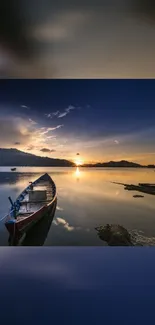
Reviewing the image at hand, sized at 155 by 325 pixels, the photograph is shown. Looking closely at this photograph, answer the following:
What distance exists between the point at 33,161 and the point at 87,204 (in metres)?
1.14

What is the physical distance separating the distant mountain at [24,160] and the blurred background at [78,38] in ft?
4.45

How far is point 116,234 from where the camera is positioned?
3.86 meters

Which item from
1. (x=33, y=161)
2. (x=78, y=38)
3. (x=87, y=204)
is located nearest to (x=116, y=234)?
(x=87, y=204)

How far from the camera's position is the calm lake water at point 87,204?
4000 mm

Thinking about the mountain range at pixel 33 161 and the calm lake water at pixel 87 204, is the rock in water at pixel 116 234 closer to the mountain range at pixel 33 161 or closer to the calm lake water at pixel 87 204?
the calm lake water at pixel 87 204

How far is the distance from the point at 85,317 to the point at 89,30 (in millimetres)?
1949

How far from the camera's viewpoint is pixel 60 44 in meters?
2.52

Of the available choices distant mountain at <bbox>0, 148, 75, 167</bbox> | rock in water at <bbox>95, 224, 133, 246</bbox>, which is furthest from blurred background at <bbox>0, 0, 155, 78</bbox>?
rock in water at <bbox>95, 224, 133, 246</bbox>

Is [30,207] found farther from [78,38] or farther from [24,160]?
[78,38]

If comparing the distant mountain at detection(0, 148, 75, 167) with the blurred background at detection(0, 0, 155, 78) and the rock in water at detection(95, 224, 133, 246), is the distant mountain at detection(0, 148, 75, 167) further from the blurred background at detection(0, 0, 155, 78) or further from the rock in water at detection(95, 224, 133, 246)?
the blurred background at detection(0, 0, 155, 78)

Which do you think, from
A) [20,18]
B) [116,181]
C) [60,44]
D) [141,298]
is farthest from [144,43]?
[116,181]

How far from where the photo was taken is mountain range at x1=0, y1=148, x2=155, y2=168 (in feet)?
14.6

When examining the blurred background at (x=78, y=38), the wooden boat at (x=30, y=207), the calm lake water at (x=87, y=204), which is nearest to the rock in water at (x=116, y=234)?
the calm lake water at (x=87, y=204)

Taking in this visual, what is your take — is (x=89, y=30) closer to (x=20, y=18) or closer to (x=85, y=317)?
(x=20, y=18)
